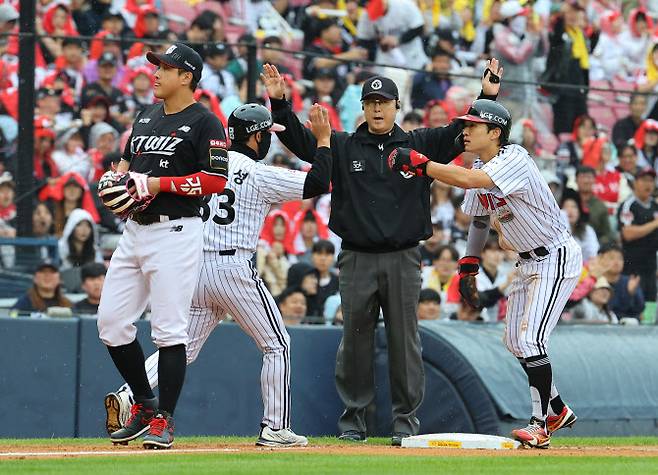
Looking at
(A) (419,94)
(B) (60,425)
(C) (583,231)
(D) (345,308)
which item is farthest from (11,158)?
(C) (583,231)

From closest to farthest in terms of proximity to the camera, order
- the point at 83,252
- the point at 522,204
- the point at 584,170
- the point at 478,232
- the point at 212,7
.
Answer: the point at 522,204
the point at 478,232
the point at 83,252
the point at 584,170
the point at 212,7

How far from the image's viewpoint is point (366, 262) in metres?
8.92

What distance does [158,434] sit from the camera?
7.08m

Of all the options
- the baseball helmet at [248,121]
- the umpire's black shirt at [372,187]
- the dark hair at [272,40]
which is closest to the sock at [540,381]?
the umpire's black shirt at [372,187]

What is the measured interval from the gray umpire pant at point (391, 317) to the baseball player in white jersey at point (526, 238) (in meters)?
0.71

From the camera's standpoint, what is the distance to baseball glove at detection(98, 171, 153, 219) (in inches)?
272

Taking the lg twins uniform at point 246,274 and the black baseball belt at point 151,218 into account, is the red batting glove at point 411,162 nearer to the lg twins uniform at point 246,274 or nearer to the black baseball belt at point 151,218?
the lg twins uniform at point 246,274

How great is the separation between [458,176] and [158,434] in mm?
2291

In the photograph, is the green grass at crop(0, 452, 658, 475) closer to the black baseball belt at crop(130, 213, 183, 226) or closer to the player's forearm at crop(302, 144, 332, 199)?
the black baseball belt at crop(130, 213, 183, 226)

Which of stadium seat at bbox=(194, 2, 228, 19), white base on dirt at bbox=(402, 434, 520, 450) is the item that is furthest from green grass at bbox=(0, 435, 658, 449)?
stadium seat at bbox=(194, 2, 228, 19)

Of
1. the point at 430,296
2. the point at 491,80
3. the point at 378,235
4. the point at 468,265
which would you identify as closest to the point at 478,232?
the point at 468,265

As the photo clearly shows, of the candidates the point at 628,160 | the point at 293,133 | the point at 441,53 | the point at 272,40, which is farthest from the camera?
the point at 441,53

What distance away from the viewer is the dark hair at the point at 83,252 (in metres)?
10.9

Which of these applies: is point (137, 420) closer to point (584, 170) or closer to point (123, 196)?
point (123, 196)
